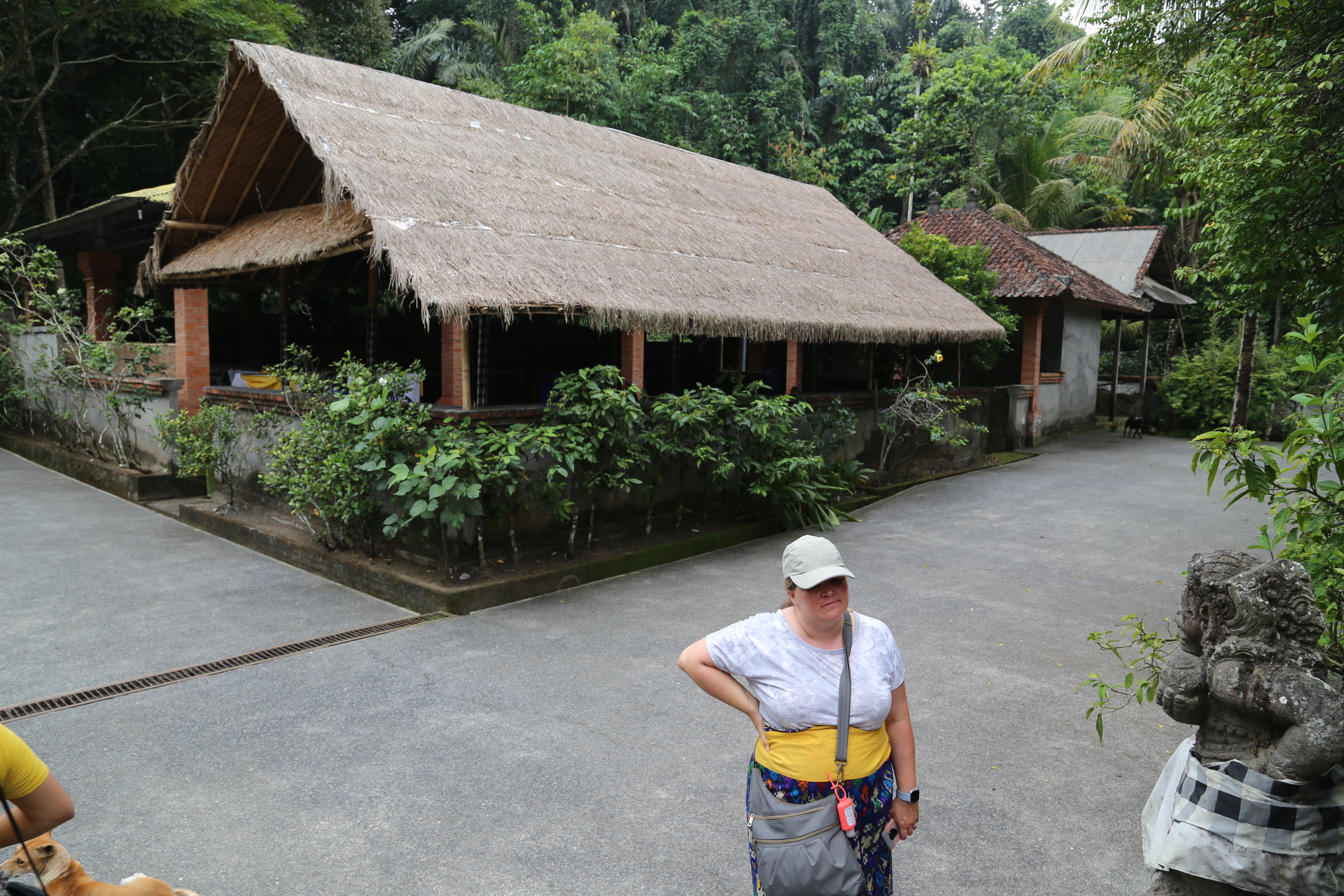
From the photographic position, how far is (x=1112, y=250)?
20.1 meters

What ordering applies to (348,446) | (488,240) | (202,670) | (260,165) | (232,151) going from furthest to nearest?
1. (260,165)
2. (232,151)
3. (488,240)
4. (348,446)
5. (202,670)

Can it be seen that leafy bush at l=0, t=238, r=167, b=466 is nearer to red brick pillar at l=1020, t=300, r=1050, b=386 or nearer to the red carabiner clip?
the red carabiner clip

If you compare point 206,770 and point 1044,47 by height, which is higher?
point 1044,47

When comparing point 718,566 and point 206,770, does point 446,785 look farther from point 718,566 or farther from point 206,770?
point 718,566

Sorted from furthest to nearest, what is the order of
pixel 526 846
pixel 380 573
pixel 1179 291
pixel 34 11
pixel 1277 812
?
pixel 1179 291 < pixel 34 11 < pixel 380 573 < pixel 526 846 < pixel 1277 812

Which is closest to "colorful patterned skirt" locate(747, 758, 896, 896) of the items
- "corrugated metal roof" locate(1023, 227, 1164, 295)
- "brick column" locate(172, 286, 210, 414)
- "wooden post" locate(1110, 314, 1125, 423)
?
"brick column" locate(172, 286, 210, 414)

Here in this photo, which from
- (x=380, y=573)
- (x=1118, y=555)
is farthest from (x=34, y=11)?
(x=1118, y=555)

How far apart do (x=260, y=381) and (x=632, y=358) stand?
431 cm

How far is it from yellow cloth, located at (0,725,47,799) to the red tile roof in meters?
15.5

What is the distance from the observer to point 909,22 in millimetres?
35281

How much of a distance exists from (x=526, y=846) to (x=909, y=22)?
38.0 metres

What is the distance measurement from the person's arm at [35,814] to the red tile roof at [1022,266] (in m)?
15.5

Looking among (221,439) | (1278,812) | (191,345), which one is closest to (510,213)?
(221,439)

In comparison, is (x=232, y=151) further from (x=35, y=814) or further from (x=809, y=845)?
(x=809, y=845)
